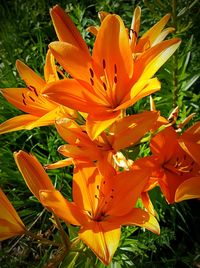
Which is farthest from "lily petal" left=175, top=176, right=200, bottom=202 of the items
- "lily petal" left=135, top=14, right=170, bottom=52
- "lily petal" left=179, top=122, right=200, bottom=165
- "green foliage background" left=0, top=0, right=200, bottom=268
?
"green foliage background" left=0, top=0, right=200, bottom=268

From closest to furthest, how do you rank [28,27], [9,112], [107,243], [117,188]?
[107,243] < [117,188] < [9,112] < [28,27]

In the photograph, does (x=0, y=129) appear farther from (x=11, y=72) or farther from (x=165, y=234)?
(x=11, y=72)

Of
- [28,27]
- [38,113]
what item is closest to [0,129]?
[38,113]

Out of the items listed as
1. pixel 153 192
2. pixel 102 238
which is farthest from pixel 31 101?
pixel 153 192

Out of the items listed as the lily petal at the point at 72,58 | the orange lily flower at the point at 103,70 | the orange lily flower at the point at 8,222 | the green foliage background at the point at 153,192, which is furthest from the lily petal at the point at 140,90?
the green foliage background at the point at 153,192

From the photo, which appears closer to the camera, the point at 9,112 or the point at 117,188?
the point at 117,188

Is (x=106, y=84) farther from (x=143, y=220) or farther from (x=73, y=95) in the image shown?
(x=143, y=220)

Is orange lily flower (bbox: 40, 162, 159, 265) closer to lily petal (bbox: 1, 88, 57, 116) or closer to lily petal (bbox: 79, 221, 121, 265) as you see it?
lily petal (bbox: 79, 221, 121, 265)
